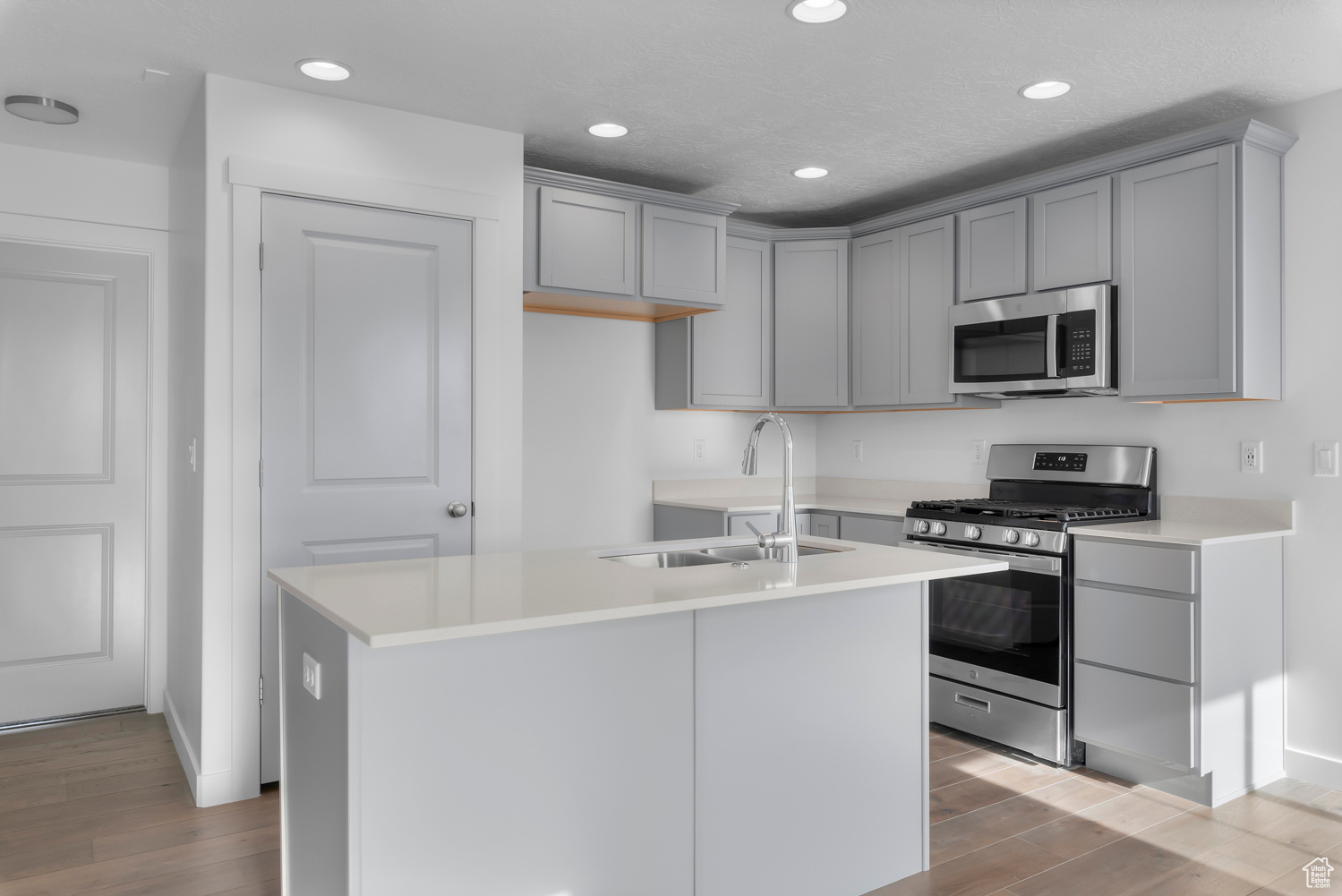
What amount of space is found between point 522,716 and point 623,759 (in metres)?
0.27

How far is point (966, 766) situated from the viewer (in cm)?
318

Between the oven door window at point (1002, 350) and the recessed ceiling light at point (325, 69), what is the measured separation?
2.64 metres

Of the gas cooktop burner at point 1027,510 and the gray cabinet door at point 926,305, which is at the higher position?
the gray cabinet door at point 926,305

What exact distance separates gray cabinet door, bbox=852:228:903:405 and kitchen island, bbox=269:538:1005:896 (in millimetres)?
1969

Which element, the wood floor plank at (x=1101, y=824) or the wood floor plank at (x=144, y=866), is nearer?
the wood floor plank at (x=144, y=866)

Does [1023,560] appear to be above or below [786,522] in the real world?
below

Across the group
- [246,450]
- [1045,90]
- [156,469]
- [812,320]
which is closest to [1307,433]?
[1045,90]

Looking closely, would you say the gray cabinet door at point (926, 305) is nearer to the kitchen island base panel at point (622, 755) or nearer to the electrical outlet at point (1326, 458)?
the electrical outlet at point (1326, 458)

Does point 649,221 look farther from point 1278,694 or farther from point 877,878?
point 1278,694

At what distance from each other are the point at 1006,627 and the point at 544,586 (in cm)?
215

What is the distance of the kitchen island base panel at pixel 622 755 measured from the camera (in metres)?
1.65

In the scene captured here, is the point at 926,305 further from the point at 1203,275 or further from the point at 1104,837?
the point at 1104,837

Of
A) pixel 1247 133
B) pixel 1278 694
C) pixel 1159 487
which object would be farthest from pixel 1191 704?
pixel 1247 133

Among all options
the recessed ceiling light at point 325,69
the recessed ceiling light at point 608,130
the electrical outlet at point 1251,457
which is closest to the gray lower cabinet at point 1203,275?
the electrical outlet at point 1251,457
